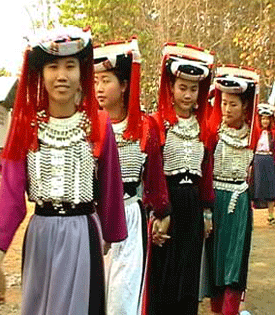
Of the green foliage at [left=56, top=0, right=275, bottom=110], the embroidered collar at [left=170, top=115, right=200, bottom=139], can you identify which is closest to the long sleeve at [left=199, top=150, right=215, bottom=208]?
the embroidered collar at [left=170, top=115, right=200, bottom=139]

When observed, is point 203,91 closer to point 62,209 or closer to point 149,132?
point 149,132

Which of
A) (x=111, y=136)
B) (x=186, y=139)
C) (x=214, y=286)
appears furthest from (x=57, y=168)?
(x=214, y=286)

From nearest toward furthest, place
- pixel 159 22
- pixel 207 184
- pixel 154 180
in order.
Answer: pixel 154 180
pixel 207 184
pixel 159 22

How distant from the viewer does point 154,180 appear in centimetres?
400

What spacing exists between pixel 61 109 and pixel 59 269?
0.70 metres

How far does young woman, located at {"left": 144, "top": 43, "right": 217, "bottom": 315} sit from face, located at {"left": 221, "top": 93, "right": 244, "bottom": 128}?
505mm

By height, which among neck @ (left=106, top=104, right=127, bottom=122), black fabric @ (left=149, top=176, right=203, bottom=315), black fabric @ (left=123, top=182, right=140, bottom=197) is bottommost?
black fabric @ (left=149, top=176, right=203, bottom=315)

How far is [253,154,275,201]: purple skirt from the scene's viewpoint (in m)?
10.0

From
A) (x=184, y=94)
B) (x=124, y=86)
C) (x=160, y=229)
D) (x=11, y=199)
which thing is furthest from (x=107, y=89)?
(x=11, y=199)

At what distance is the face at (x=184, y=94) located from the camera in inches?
168

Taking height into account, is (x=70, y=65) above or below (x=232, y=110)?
above

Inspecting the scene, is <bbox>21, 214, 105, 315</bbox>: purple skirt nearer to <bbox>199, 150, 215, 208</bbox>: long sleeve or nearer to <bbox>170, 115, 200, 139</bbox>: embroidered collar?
<bbox>170, 115, 200, 139</bbox>: embroidered collar

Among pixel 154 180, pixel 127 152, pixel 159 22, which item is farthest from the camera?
pixel 159 22

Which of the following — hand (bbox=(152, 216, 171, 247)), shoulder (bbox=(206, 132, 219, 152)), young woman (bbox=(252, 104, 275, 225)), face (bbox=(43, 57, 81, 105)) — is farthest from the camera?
young woman (bbox=(252, 104, 275, 225))
